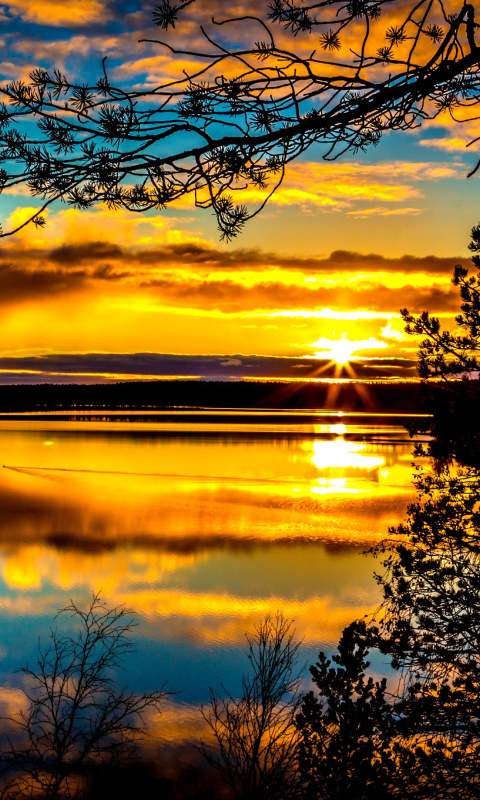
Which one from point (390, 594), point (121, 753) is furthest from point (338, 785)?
point (121, 753)

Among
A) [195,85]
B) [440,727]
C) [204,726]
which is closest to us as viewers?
[195,85]

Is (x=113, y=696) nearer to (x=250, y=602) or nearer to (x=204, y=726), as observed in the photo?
(x=204, y=726)

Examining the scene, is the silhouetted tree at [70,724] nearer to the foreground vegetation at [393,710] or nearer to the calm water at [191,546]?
the foreground vegetation at [393,710]

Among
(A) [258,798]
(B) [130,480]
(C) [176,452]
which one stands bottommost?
(A) [258,798]

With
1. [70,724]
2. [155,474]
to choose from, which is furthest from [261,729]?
[155,474]

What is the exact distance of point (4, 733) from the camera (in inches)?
622

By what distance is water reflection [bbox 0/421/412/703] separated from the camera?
21.6 metres

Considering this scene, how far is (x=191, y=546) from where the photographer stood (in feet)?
103

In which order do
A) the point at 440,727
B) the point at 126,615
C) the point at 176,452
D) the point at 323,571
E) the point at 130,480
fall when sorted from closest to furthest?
the point at 440,727 < the point at 126,615 < the point at 323,571 < the point at 130,480 < the point at 176,452

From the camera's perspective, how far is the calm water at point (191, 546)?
20531 mm

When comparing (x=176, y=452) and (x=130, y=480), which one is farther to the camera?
(x=176, y=452)

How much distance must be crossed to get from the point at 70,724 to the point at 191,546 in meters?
16.7

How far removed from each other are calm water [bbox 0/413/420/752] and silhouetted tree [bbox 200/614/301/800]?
→ 2.09 ft

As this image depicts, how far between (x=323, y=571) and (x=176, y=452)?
36.4m
